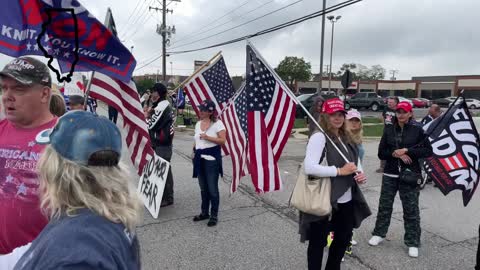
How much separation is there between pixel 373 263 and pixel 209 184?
7.28 feet

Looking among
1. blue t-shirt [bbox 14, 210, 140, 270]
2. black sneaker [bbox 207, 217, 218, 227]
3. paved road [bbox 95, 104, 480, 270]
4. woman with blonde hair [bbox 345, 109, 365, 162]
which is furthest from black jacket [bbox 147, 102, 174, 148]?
blue t-shirt [bbox 14, 210, 140, 270]

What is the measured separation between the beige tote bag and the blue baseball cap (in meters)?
2.02

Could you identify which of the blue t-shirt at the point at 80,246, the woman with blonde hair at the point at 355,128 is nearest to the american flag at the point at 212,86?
the woman with blonde hair at the point at 355,128

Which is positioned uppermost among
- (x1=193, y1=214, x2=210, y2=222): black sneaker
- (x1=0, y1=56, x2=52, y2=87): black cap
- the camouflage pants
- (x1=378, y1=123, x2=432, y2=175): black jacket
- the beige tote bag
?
(x1=0, y1=56, x2=52, y2=87): black cap

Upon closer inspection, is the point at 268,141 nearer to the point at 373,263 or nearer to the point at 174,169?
the point at 373,263

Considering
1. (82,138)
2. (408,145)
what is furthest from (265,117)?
(82,138)

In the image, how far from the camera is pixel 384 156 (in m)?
4.34

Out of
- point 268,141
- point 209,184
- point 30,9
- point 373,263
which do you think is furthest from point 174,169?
point 30,9

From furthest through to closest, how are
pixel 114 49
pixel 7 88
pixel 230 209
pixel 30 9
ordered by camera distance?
pixel 230 209
pixel 114 49
pixel 30 9
pixel 7 88

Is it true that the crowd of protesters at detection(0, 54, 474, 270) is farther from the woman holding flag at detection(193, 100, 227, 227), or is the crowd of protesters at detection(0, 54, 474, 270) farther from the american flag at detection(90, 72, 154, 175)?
the woman holding flag at detection(193, 100, 227, 227)

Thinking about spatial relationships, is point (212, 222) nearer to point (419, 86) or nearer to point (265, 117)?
point (265, 117)

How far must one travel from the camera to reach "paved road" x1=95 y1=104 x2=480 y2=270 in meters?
3.83

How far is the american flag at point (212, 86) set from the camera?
6043 millimetres

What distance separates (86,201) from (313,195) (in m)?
2.15
